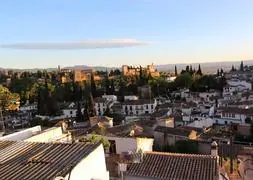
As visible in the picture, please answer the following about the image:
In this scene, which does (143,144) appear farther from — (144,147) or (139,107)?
(139,107)

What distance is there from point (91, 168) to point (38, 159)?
77 cm

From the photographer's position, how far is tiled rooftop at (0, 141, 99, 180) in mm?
4562

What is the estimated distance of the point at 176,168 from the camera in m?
11.0

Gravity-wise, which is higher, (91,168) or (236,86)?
(91,168)

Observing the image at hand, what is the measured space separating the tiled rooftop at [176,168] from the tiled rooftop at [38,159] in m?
5.43

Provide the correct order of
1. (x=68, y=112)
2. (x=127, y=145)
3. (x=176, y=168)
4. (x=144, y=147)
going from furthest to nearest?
(x=68, y=112) → (x=144, y=147) → (x=127, y=145) → (x=176, y=168)

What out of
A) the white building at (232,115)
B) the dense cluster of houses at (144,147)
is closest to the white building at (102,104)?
the dense cluster of houses at (144,147)

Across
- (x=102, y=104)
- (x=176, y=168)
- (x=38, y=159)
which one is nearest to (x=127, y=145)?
(x=176, y=168)

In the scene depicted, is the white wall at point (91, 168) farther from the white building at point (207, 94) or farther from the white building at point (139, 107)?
the white building at point (207, 94)

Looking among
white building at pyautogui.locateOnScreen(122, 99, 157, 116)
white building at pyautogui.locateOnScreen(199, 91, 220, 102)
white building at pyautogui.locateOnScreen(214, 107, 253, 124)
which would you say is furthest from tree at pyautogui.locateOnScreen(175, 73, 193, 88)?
white building at pyautogui.locateOnScreen(214, 107, 253, 124)

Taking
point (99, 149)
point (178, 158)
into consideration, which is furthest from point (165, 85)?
point (99, 149)

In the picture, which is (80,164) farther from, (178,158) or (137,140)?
(137,140)

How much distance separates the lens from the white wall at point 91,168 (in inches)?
189

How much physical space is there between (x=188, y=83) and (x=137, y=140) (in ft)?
176
